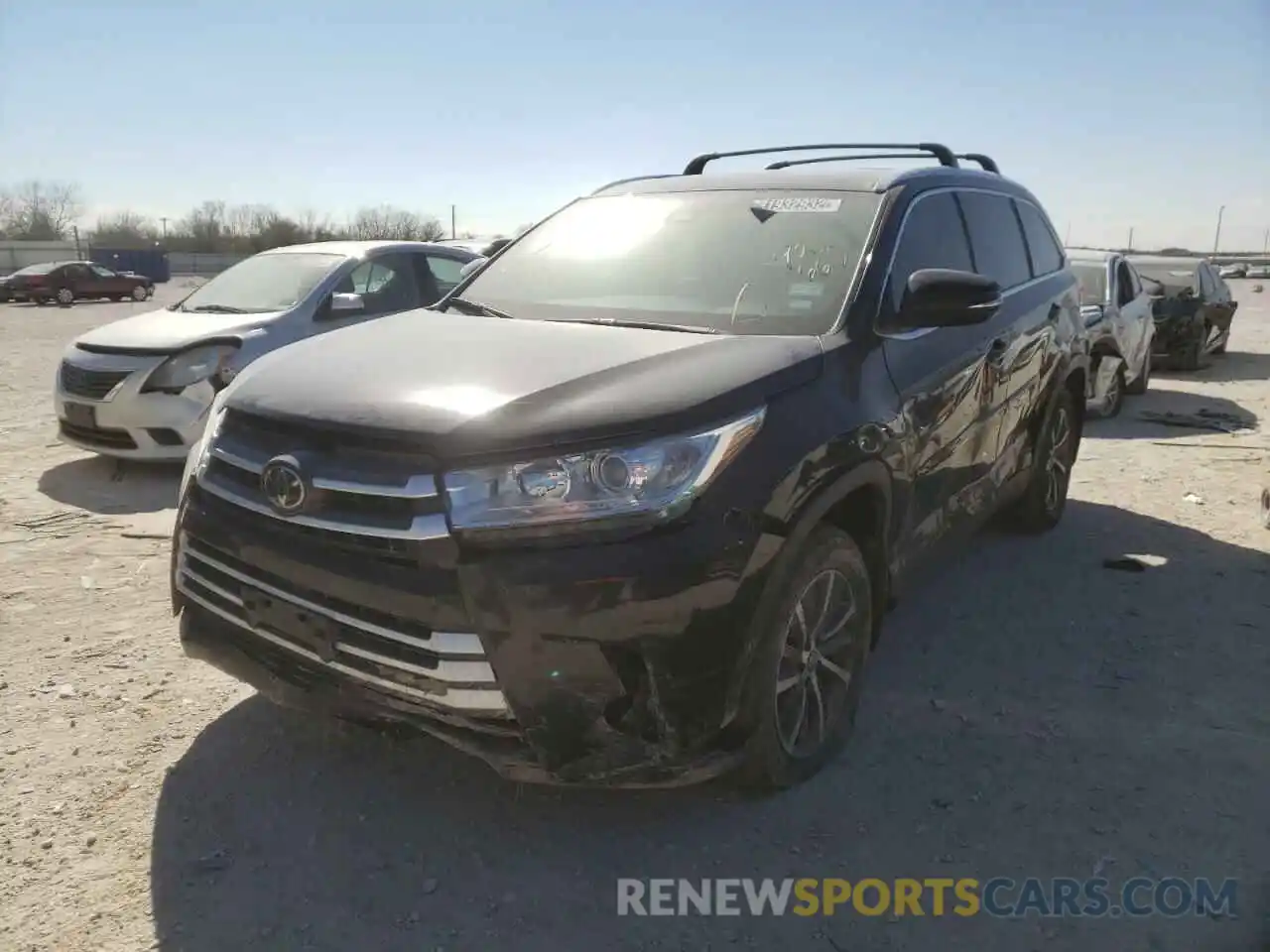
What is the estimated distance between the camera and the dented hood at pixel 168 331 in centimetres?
649

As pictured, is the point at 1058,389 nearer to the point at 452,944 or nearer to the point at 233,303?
the point at 452,944

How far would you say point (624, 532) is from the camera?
7.43 feet

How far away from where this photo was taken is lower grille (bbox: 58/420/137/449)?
6.42m

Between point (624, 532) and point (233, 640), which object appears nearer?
point (624, 532)

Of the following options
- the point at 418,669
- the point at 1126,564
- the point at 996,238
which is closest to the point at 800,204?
the point at 996,238

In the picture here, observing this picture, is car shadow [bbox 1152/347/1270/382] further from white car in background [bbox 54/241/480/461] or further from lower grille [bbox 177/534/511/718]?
lower grille [bbox 177/534/511/718]

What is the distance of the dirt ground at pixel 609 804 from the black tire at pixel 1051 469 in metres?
0.85

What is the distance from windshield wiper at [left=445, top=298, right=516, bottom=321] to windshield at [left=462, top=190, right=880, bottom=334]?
0.03 m

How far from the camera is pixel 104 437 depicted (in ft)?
21.2

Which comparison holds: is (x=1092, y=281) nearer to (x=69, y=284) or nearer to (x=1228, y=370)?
(x=1228, y=370)

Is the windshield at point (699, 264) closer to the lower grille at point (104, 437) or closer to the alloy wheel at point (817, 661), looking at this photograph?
the alloy wheel at point (817, 661)

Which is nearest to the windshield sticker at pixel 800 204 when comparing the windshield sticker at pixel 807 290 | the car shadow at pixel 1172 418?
the windshield sticker at pixel 807 290

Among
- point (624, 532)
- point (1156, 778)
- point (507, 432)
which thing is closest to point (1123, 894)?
point (1156, 778)

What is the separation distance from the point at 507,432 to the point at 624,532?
0.38 meters
